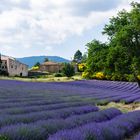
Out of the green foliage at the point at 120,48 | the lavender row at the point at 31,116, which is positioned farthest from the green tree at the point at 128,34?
the lavender row at the point at 31,116

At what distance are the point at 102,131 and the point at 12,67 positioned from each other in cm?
10526

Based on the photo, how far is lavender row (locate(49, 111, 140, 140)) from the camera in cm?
798

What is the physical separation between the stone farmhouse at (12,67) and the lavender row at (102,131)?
8643cm

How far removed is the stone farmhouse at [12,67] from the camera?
106 m

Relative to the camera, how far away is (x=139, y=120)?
49.7ft

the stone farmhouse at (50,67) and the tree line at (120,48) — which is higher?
the stone farmhouse at (50,67)

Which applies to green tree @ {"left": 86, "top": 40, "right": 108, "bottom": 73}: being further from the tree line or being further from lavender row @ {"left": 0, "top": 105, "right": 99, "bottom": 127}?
lavender row @ {"left": 0, "top": 105, "right": 99, "bottom": 127}

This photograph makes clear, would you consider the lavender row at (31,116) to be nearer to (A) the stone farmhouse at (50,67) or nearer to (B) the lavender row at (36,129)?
(B) the lavender row at (36,129)

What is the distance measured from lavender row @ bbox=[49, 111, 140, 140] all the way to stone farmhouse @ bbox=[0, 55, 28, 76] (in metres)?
86.4

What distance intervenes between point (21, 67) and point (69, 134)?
11792 centimetres

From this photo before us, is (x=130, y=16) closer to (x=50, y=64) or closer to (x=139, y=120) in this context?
(x=139, y=120)

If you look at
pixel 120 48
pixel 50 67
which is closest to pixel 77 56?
pixel 50 67

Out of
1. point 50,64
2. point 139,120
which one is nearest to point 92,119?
point 139,120

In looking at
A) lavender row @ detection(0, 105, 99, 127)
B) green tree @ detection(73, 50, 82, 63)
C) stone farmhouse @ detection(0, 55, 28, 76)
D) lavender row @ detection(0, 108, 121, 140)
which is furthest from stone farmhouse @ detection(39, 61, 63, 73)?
lavender row @ detection(0, 108, 121, 140)
